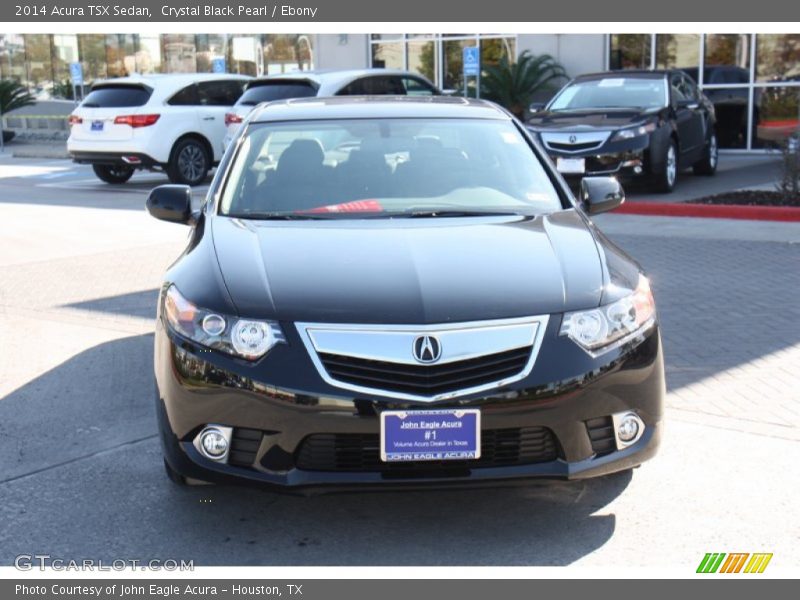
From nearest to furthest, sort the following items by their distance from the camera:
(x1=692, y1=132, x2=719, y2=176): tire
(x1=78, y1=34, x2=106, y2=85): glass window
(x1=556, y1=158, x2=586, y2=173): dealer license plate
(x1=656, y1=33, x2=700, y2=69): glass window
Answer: (x1=556, y1=158, x2=586, y2=173): dealer license plate → (x1=692, y1=132, x2=719, y2=176): tire → (x1=656, y1=33, x2=700, y2=69): glass window → (x1=78, y1=34, x2=106, y2=85): glass window

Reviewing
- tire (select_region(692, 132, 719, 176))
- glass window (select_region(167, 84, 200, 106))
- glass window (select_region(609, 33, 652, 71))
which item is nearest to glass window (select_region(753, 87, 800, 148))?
glass window (select_region(609, 33, 652, 71))

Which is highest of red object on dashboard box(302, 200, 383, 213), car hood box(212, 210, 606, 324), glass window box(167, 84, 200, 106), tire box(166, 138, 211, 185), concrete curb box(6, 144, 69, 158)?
red object on dashboard box(302, 200, 383, 213)

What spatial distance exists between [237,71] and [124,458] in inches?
→ 1160

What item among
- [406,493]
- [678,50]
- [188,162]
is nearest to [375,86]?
[188,162]

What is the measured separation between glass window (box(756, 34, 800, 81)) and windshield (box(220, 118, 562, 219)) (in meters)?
15.6

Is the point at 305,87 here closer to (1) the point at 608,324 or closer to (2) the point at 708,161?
(2) the point at 708,161

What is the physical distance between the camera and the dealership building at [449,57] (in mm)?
19984

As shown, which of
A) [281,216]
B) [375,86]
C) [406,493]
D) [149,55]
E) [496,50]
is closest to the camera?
[406,493]

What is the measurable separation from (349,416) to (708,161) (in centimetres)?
1389

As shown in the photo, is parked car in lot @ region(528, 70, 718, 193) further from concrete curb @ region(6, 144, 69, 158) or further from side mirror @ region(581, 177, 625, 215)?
concrete curb @ region(6, 144, 69, 158)

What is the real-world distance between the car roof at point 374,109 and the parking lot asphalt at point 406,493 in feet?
5.51

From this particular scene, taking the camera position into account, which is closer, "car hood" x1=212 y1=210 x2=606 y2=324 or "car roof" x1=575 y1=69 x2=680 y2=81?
"car hood" x1=212 y1=210 x2=606 y2=324

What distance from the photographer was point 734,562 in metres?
3.86

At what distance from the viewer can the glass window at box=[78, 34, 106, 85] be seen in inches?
1496
